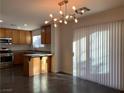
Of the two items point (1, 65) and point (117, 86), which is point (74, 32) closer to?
point (117, 86)

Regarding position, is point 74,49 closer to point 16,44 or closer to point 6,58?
point 6,58

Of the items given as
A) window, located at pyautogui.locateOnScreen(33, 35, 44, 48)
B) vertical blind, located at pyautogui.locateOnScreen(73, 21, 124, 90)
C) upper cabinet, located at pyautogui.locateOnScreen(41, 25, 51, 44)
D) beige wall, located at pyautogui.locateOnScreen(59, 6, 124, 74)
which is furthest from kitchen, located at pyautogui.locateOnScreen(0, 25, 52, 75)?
vertical blind, located at pyautogui.locateOnScreen(73, 21, 124, 90)

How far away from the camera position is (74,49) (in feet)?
20.6

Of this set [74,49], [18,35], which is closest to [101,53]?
[74,49]

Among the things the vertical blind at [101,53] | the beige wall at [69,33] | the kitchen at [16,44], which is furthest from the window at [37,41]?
the vertical blind at [101,53]

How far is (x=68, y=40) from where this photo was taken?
6699 mm

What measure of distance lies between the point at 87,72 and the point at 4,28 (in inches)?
231

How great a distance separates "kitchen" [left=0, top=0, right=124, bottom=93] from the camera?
167 inches

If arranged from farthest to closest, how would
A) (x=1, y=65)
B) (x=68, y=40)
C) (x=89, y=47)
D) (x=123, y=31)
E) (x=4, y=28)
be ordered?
(x=4, y=28) < (x=1, y=65) < (x=68, y=40) < (x=89, y=47) < (x=123, y=31)

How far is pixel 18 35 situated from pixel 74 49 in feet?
15.1

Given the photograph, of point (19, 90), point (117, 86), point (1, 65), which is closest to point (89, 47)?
point (117, 86)

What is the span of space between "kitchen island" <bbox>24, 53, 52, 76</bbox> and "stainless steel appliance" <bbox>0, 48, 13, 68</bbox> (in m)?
2.38

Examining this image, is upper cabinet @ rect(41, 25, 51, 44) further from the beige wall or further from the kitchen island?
the kitchen island

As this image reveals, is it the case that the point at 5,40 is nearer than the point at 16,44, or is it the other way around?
the point at 5,40
